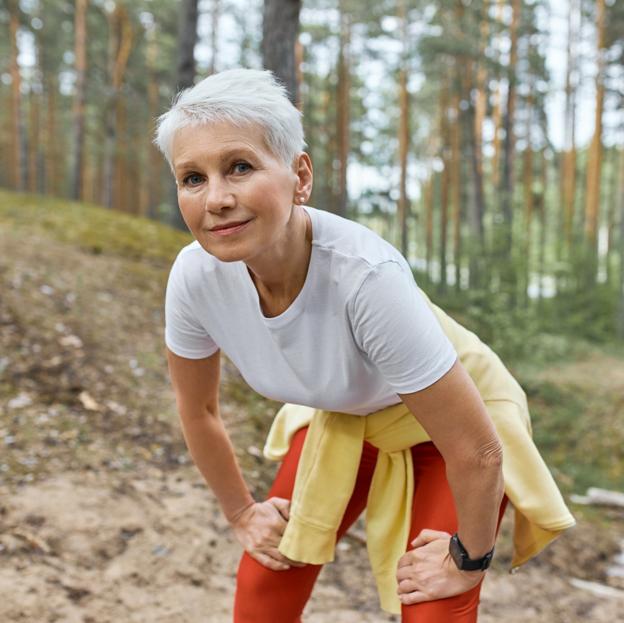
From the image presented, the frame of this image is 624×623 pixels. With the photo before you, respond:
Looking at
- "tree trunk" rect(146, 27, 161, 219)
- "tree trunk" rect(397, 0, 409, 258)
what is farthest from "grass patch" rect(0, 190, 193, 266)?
"tree trunk" rect(146, 27, 161, 219)

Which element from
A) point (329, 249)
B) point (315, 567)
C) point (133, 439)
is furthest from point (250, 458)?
point (329, 249)

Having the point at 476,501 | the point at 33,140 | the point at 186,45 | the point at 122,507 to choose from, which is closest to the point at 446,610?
the point at 476,501

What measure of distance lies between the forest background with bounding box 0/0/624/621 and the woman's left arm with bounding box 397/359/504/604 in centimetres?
98

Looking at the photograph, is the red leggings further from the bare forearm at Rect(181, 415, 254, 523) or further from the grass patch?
the grass patch

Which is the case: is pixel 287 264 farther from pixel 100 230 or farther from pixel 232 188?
pixel 100 230

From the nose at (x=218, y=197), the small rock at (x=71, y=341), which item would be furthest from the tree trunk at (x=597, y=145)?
the nose at (x=218, y=197)

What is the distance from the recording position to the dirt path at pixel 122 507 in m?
3.06

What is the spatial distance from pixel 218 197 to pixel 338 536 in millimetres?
1196

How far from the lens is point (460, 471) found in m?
1.52

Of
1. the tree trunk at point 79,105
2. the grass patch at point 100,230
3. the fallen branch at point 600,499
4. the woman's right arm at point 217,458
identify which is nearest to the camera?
the woman's right arm at point 217,458

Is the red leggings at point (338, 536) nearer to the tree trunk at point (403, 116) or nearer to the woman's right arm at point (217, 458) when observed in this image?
the woman's right arm at point (217, 458)

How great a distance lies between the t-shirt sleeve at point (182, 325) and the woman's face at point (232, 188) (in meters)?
0.29

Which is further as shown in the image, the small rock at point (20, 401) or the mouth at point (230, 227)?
the small rock at point (20, 401)

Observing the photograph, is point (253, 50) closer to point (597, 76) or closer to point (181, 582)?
point (597, 76)
